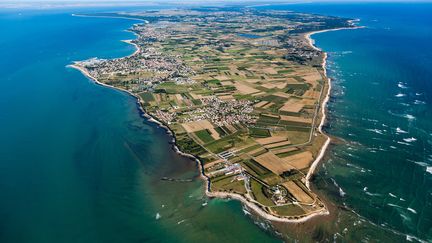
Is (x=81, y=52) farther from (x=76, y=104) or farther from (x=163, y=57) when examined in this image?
(x=76, y=104)

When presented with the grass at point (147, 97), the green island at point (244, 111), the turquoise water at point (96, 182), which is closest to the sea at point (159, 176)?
the turquoise water at point (96, 182)

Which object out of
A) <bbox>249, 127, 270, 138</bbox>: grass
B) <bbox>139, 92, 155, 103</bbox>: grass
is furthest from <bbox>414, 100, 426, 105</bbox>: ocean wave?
<bbox>139, 92, 155, 103</bbox>: grass

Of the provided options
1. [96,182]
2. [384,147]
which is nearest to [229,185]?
[96,182]

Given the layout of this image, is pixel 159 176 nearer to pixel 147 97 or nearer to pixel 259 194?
pixel 259 194

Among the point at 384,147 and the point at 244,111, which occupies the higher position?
the point at 244,111

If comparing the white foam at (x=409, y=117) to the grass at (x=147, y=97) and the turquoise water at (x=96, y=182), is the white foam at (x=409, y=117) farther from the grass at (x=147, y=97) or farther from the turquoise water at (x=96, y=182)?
→ the grass at (x=147, y=97)

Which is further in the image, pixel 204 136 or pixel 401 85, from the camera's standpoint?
pixel 401 85
